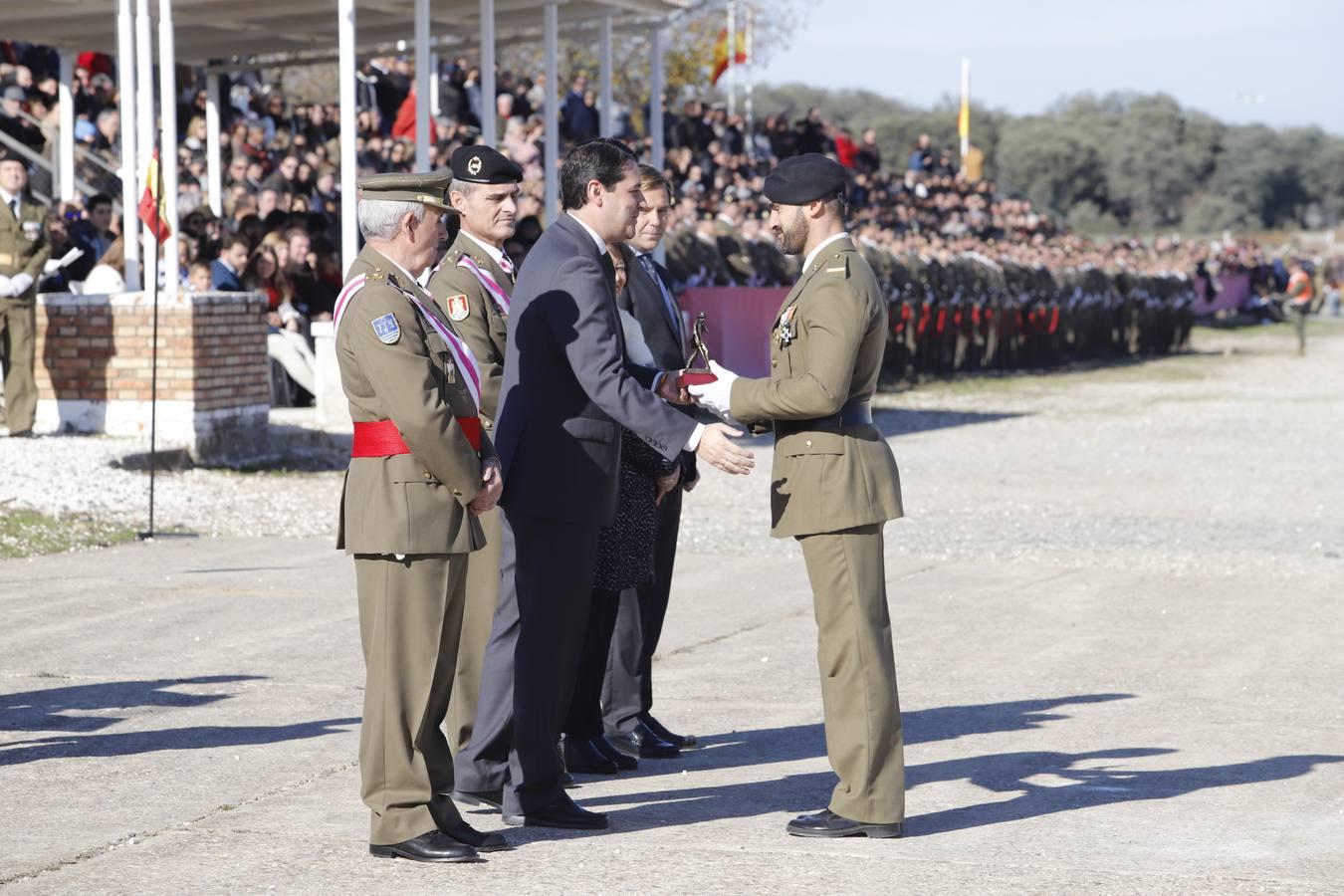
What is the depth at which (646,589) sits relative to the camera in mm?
6523

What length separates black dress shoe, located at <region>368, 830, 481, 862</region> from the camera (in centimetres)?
494

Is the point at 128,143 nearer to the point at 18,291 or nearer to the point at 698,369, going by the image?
the point at 18,291

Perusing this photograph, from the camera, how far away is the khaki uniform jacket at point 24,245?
44.5 feet

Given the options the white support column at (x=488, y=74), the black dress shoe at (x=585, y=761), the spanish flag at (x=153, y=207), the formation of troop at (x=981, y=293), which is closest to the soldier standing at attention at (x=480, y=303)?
the black dress shoe at (x=585, y=761)

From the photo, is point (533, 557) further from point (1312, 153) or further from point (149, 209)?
point (1312, 153)

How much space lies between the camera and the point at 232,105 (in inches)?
854

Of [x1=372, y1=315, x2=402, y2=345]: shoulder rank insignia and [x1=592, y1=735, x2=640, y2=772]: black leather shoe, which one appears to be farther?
[x1=592, y1=735, x2=640, y2=772]: black leather shoe

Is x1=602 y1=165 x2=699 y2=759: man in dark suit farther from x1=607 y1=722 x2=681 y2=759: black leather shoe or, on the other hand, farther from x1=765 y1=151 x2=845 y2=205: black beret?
x1=765 y1=151 x2=845 y2=205: black beret

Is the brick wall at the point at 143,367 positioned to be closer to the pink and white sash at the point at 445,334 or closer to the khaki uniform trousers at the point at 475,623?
the khaki uniform trousers at the point at 475,623

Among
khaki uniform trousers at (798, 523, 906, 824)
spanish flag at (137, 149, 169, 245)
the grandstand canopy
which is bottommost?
khaki uniform trousers at (798, 523, 906, 824)

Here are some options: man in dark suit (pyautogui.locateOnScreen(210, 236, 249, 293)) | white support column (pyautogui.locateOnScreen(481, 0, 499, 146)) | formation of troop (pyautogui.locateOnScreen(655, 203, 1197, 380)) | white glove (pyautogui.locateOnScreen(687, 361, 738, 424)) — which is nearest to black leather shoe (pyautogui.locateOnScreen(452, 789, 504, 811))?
white glove (pyautogui.locateOnScreen(687, 361, 738, 424))

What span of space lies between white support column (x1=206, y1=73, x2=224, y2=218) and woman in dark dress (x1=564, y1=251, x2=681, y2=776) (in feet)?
42.2

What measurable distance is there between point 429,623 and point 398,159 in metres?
16.7

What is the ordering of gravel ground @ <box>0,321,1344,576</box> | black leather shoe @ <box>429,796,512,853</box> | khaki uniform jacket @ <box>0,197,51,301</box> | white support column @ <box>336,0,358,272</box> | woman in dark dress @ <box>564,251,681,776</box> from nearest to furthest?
black leather shoe @ <box>429,796,512,853</box>
woman in dark dress @ <box>564,251,681,776</box>
gravel ground @ <box>0,321,1344,576</box>
khaki uniform jacket @ <box>0,197,51,301</box>
white support column @ <box>336,0,358,272</box>
